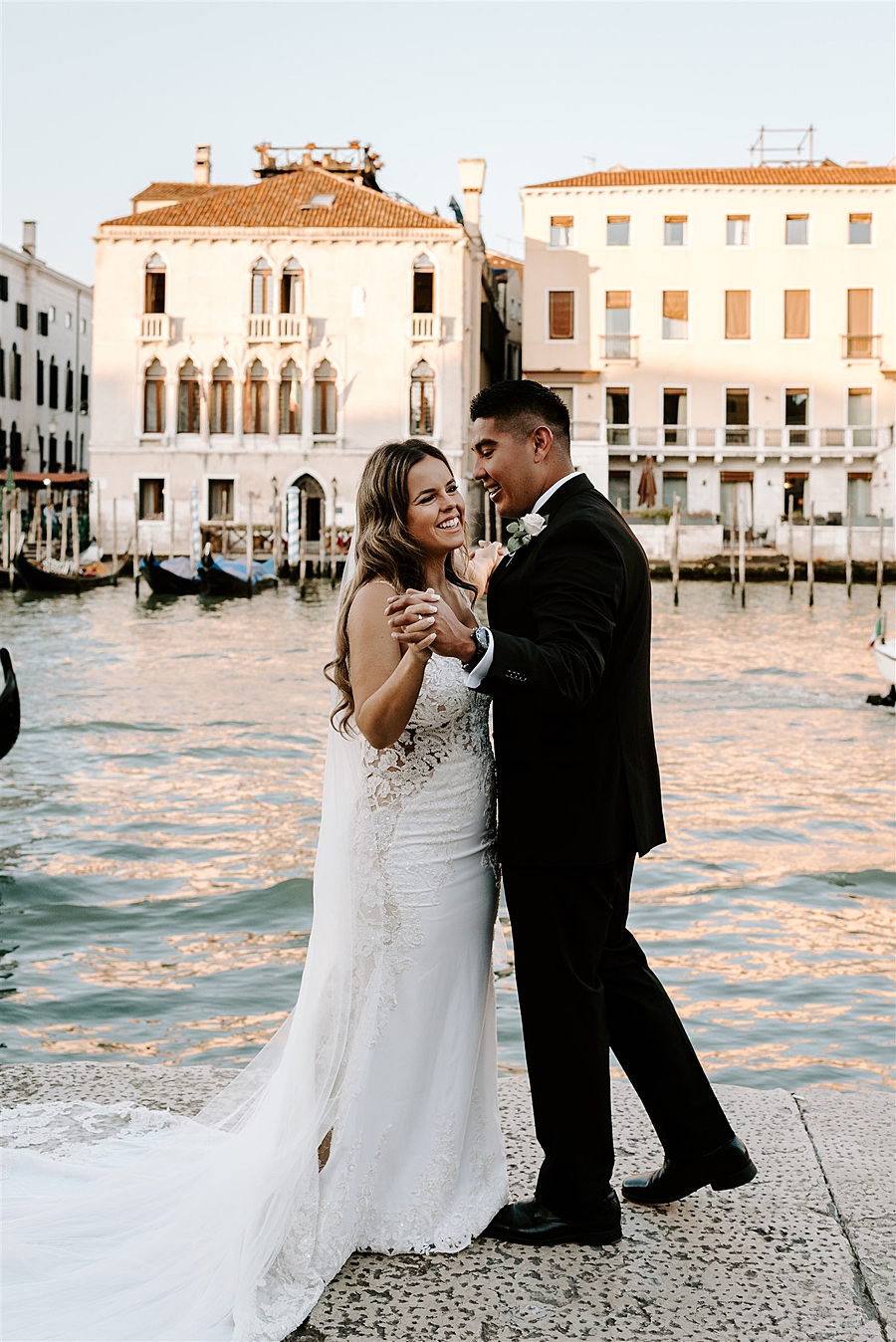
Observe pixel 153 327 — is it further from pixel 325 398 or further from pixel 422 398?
pixel 422 398

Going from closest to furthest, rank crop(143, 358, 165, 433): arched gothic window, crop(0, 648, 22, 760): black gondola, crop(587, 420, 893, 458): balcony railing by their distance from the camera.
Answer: crop(0, 648, 22, 760): black gondola < crop(143, 358, 165, 433): arched gothic window < crop(587, 420, 893, 458): balcony railing

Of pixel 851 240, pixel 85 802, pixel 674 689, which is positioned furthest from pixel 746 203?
pixel 85 802

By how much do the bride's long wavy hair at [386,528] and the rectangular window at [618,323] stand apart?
34965 millimetres

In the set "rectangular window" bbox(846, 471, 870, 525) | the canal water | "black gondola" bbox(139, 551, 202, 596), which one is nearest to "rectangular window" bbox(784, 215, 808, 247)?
"rectangular window" bbox(846, 471, 870, 525)

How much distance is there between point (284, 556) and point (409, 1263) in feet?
108

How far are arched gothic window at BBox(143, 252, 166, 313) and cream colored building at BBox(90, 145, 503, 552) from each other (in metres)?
0.05

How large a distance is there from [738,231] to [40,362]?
2069cm

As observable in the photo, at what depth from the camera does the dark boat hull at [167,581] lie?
30.0 meters

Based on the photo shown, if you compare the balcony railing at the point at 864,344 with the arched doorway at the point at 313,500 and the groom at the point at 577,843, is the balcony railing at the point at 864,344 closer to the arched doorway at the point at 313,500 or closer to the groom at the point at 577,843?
the arched doorway at the point at 313,500

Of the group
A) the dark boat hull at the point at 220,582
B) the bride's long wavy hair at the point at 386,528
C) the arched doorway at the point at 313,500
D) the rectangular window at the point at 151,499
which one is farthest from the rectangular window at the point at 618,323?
the bride's long wavy hair at the point at 386,528

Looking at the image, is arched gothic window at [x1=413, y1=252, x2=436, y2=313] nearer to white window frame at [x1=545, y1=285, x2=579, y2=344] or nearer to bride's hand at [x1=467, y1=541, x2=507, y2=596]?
white window frame at [x1=545, y1=285, x2=579, y2=344]

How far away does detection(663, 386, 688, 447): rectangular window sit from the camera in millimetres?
36562

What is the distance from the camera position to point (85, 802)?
8.84m

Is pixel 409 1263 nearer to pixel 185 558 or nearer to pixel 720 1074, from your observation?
pixel 720 1074
